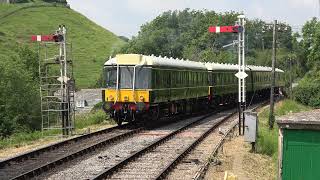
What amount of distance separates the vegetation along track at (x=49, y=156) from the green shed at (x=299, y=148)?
18.9 ft

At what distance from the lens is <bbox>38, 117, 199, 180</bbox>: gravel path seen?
531 inches

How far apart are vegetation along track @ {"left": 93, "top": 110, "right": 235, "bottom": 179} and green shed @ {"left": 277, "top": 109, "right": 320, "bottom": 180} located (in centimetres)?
326

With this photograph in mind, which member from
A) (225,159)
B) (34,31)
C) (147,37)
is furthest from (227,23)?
(225,159)

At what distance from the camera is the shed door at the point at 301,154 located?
10281mm

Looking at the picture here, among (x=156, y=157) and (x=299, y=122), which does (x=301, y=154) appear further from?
(x=156, y=157)

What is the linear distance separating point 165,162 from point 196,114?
17.5 metres

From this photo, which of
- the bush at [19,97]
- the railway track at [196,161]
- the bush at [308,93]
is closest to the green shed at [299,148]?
the railway track at [196,161]

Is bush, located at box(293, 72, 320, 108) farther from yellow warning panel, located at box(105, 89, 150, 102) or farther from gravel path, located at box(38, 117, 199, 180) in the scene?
gravel path, located at box(38, 117, 199, 180)

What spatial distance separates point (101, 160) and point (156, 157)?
1.55 metres

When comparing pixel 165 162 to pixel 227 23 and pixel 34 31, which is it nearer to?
pixel 227 23

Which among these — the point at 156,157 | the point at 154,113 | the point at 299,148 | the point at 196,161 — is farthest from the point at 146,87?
the point at 299,148

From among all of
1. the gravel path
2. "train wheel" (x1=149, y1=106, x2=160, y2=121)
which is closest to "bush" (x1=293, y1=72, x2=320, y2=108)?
"train wheel" (x1=149, y1=106, x2=160, y2=121)

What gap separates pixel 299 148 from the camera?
408 inches

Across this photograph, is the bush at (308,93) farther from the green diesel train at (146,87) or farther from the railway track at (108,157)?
the railway track at (108,157)
